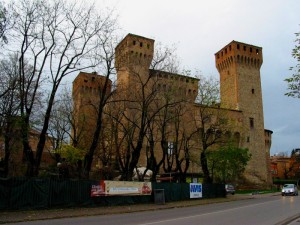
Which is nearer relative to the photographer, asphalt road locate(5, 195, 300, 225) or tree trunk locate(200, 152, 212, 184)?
asphalt road locate(5, 195, 300, 225)

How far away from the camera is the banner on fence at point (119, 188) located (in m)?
24.5

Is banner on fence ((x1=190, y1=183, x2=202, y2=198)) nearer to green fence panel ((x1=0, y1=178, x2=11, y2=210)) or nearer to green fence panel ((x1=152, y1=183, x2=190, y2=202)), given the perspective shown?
green fence panel ((x1=152, y1=183, x2=190, y2=202))

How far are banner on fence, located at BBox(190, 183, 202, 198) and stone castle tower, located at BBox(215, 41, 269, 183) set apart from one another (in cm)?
3143

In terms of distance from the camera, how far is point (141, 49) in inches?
2216

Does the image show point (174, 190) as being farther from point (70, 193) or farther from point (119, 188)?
point (70, 193)

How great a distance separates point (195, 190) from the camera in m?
35.3

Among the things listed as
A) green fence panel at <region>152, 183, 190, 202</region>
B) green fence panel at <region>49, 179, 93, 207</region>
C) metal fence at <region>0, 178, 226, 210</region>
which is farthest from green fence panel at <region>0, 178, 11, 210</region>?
green fence panel at <region>152, 183, 190, 202</region>

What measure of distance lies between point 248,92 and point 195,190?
1537 inches

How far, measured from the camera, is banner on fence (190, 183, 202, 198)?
1366 inches

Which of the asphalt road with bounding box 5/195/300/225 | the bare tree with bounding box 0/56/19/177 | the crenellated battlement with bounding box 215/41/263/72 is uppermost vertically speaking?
the crenellated battlement with bounding box 215/41/263/72

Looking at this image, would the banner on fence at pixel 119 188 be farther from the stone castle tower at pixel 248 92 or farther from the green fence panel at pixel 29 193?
the stone castle tower at pixel 248 92

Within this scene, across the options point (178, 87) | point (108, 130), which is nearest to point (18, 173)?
point (108, 130)

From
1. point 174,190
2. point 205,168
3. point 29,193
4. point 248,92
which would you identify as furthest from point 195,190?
point 248,92

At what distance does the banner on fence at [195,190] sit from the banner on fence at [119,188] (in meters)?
7.20
